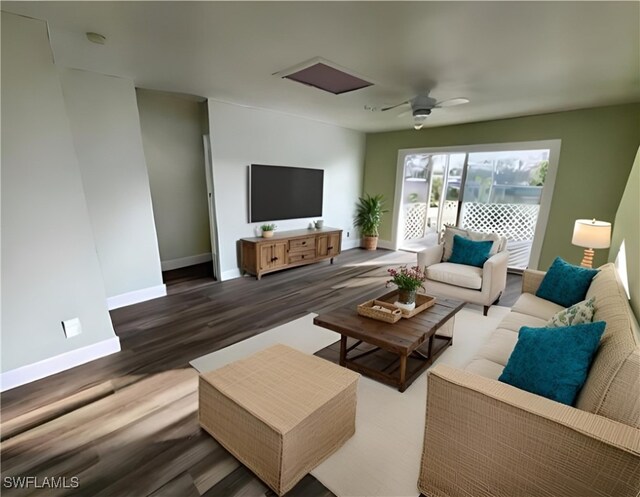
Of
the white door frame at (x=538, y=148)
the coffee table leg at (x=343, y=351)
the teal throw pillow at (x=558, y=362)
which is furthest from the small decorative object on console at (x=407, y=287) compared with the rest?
the white door frame at (x=538, y=148)

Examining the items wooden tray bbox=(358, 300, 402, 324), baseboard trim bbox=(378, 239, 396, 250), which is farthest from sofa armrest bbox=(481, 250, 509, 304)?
baseboard trim bbox=(378, 239, 396, 250)

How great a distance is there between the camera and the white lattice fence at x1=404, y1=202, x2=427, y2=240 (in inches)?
271

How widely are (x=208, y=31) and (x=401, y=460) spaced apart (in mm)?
3101

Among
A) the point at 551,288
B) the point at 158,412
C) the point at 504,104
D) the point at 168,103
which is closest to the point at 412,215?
the point at 504,104

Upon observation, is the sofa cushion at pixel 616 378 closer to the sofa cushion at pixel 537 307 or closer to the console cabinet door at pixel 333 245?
the sofa cushion at pixel 537 307

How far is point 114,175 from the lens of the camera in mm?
3475

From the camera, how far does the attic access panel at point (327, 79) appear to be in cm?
300

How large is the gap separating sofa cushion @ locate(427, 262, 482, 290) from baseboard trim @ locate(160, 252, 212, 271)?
12.9 feet

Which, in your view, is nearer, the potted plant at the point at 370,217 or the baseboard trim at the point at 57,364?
the baseboard trim at the point at 57,364

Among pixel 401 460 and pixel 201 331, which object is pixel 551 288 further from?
pixel 201 331

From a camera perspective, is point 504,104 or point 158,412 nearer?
point 158,412

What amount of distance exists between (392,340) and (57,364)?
2.60 m

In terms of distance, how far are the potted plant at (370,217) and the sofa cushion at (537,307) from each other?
415cm

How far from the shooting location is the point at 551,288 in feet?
9.31
